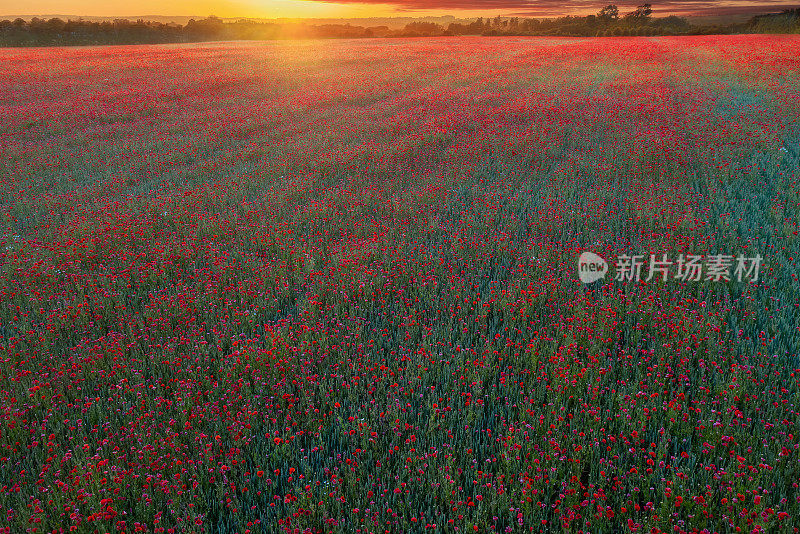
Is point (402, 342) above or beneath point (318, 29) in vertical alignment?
beneath

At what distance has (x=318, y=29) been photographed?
79.4m

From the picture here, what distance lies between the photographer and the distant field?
3.15 meters

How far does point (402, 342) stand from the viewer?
4.79 metres

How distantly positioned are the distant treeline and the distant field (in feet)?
207

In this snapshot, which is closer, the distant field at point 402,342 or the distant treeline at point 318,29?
the distant field at point 402,342

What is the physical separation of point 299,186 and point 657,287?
22.3 feet

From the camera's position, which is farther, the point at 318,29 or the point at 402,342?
the point at 318,29

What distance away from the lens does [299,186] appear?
9703 millimetres

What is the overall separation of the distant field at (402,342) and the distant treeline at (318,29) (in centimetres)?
6312

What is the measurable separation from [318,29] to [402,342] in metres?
85.9

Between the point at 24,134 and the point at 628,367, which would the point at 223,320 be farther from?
the point at 24,134

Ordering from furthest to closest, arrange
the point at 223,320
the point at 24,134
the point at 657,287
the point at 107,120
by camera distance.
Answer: the point at 107,120 → the point at 24,134 → the point at 657,287 → the point at 223,320

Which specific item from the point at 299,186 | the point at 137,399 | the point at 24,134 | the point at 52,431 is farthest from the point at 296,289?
the point at 24,134

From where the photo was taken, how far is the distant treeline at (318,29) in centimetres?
5965
